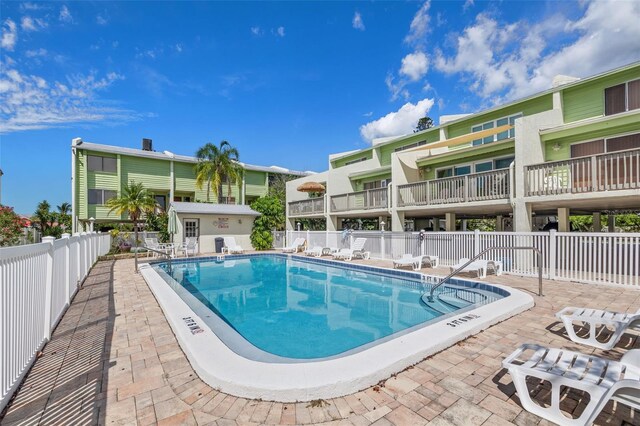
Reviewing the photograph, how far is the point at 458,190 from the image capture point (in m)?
13.7

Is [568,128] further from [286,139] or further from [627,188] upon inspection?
[286,139]

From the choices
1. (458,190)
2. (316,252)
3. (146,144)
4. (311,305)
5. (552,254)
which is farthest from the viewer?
(146,144)

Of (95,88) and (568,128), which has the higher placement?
(95,88)

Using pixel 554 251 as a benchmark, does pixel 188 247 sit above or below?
below

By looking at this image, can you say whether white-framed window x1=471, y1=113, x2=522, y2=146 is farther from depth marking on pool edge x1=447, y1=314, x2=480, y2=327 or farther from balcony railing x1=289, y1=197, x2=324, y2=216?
depth marking on pool edge x1=447, y1=314, x2=480, y2=327

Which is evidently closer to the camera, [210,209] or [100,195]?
[210,209]

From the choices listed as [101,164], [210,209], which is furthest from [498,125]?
[101,164]

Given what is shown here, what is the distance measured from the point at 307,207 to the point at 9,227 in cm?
1592

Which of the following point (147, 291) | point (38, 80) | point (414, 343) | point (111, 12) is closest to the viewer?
point (414, 343)

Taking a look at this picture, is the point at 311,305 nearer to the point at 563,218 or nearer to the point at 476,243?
the point at 476,243

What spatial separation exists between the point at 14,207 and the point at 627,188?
23.4m

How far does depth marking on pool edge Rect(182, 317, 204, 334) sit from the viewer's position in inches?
183

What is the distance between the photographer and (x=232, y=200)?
32.7 metres

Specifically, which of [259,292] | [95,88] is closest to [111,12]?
[95,88]
